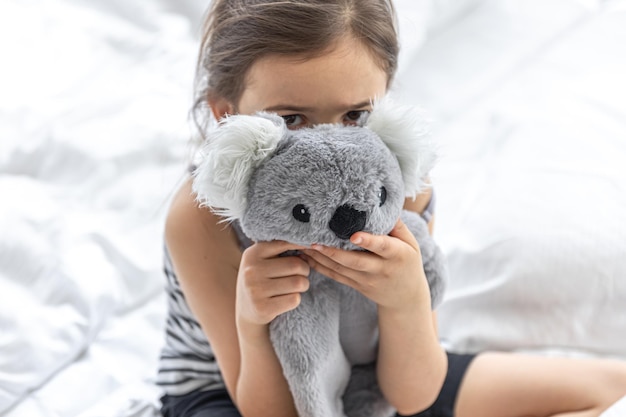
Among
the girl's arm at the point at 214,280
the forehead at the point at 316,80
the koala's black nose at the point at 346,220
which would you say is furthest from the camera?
the girl's arm at the point at 214,280

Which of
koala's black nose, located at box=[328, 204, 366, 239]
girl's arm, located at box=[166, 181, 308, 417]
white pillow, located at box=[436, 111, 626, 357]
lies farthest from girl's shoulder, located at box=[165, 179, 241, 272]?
white pillow, located at box=[436, 111, 626, 357]

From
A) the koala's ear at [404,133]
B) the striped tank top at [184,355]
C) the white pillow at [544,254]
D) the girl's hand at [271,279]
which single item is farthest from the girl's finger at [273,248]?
the white pillow at [544,254]

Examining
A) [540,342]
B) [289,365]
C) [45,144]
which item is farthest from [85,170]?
[540,342]

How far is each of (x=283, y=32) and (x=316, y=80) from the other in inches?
2.3

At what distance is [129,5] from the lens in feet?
4.60

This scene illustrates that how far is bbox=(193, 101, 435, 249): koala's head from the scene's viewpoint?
0.63 metres

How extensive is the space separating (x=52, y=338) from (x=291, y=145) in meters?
0.54

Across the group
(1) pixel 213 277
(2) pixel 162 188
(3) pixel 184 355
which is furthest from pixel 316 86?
(2) pixel 162 188

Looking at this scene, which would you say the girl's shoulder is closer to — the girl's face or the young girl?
the young girl

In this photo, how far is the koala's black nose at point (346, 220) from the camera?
2.07 ft

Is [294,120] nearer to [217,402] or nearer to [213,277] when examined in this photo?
[213,277]

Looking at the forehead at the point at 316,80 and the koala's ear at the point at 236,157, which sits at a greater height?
the forehead at the point at 316,80

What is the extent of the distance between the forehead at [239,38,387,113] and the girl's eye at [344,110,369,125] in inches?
0.5

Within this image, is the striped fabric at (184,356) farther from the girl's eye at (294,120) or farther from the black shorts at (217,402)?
the girl's eye at (294,120)
